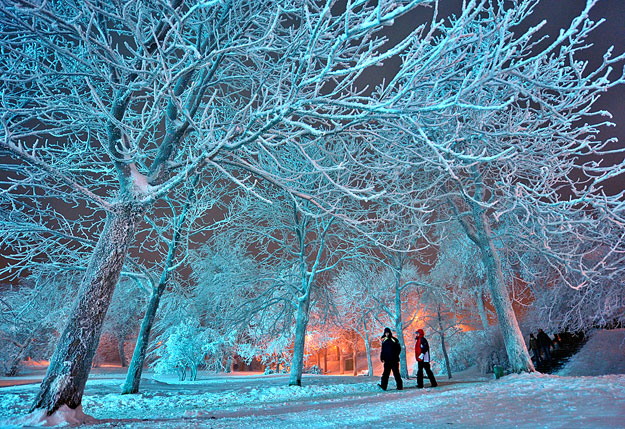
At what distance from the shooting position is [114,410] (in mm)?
8492

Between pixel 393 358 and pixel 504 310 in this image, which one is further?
pixel 504 310

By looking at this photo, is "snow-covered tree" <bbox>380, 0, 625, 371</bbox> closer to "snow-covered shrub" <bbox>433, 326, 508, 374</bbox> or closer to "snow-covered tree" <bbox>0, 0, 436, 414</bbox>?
"snow-covered tree" <bbox>0, 0, 436, 414</bbox>

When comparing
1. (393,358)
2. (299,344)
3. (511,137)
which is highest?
(511,137)

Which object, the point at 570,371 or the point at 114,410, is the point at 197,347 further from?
the point at 570,371

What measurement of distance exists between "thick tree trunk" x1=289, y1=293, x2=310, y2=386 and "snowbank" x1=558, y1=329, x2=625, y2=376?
11.2 m

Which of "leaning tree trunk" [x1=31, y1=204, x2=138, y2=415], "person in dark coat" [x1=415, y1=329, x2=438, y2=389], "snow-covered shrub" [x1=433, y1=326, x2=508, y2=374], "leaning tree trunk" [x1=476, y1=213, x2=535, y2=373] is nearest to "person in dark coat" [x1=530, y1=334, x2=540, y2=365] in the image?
"snow-covered shrub" [x1=433, y1=326, x2=508, y2=374]

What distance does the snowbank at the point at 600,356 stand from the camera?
14906mm

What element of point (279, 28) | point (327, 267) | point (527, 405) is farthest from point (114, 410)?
point (279, 28)

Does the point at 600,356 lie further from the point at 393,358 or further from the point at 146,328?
the point at 146,328

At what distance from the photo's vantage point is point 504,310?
10.9 metres

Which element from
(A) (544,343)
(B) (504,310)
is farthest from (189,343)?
(A) (544,343)

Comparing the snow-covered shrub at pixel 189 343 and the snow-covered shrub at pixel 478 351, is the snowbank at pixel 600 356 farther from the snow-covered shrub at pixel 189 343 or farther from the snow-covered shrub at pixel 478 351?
the snow-covered shrub at pixel 189 343

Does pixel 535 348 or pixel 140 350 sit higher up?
pixel 535 348

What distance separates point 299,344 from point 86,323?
27.4ft
